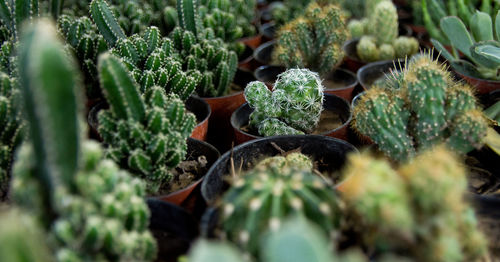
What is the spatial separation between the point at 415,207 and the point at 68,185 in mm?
848

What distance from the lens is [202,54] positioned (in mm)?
2373

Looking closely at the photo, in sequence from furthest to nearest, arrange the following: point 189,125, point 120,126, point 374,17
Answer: point 374,17, point 189,125, point 120,126

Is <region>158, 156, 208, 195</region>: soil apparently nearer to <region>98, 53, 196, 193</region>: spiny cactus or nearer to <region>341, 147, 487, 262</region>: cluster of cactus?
<region>98, 53, 196, 193</region>: spiny cactus

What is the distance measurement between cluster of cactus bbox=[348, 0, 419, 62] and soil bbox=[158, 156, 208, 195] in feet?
5.36

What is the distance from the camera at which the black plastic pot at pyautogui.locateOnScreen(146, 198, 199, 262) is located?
1.35 meters

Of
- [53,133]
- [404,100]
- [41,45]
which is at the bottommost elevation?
[404,100]

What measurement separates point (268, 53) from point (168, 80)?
1.18m

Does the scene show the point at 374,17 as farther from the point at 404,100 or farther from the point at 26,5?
the point at 26,5

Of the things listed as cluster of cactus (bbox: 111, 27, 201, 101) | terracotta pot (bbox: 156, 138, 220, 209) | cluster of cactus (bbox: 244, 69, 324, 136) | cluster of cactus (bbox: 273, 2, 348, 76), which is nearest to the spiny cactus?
terracotta pot (bbox: 156, 138, 220, 209)

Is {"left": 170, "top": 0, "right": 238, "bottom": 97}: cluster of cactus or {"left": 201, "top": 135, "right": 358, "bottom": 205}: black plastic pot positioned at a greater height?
{"left": 170, "top": 0, "right": 238, "bottom": 97}: cluster of cactus

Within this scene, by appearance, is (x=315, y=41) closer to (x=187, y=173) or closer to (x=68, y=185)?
(x=187, y=173)

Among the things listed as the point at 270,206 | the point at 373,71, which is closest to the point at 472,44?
the point at 373,71

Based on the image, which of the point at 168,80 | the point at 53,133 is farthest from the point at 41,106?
the point at 168,80

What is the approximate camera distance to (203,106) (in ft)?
7.33
